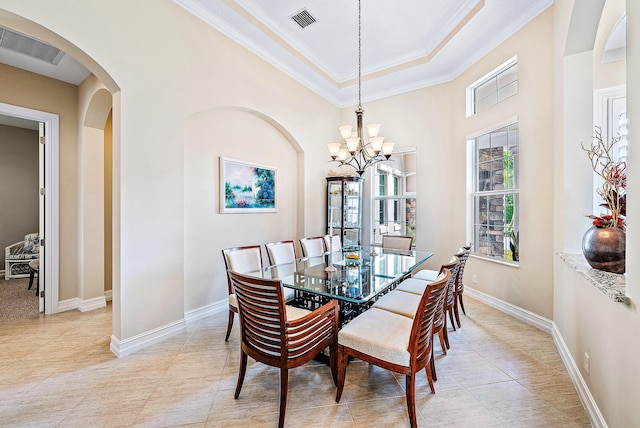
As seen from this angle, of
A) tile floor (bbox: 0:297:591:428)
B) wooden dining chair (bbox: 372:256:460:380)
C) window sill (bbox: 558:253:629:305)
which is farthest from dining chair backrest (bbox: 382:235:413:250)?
window sill (bbox: 558:253:629:305)

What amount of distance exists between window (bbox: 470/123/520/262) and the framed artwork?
3.17m

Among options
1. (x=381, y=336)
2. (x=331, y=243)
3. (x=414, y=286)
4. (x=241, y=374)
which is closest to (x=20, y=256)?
(x=331, y=243)

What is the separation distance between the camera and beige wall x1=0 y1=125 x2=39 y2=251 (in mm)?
5539

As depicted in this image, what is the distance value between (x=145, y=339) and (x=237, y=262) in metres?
1.12

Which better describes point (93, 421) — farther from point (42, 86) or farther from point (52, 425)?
point (42, 86)

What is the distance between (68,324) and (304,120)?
14.0 feet

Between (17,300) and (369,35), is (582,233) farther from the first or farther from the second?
(17,300)

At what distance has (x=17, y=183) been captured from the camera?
5.70m

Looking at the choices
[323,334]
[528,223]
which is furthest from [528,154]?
[323,334]

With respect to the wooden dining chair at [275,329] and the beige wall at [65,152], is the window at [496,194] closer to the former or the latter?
the wooden dining chair at [275,329]

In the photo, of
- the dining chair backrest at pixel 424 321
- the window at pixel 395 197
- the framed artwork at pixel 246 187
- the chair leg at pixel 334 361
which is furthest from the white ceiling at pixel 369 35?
the chair leg at pixel 334 361

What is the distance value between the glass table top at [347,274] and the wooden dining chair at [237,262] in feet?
0.66

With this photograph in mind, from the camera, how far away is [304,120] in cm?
480

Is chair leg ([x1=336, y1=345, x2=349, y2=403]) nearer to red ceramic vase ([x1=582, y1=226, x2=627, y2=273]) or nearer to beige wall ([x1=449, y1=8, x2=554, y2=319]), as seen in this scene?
red ceramic vase ([x1=582, y1=226, x2=627, y2=273])
